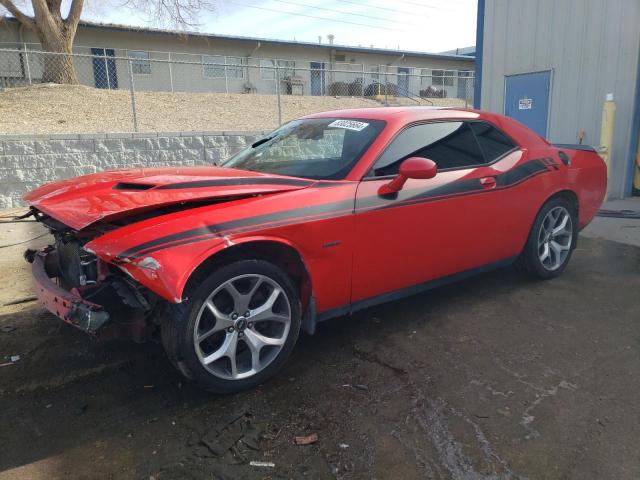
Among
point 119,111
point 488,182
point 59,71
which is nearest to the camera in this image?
point 488,182

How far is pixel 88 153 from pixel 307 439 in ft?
27.1

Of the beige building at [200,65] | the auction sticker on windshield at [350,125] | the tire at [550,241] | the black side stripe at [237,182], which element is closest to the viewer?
the black side stripe at [237,182]

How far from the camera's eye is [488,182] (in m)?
3.96

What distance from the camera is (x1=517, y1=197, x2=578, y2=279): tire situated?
4.50 meters

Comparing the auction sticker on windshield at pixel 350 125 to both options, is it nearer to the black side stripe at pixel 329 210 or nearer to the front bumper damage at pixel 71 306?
the black side stripe at pixel 329 210

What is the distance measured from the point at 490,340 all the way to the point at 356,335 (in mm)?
931

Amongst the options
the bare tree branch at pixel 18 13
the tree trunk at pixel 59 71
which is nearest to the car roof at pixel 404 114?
the tree trunk at pixel 59 71

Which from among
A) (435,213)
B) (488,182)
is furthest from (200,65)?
(435,213)

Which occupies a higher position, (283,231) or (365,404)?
(283,231)

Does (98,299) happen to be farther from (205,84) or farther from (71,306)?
(205,84)

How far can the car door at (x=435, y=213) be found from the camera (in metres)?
3.32

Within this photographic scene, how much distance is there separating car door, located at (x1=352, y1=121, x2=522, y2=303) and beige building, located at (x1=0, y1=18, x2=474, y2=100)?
1624 cm

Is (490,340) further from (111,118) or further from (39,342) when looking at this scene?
(111,118)

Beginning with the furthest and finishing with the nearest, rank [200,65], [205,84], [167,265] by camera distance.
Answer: [205,84] → [200,65] → [167,265]
